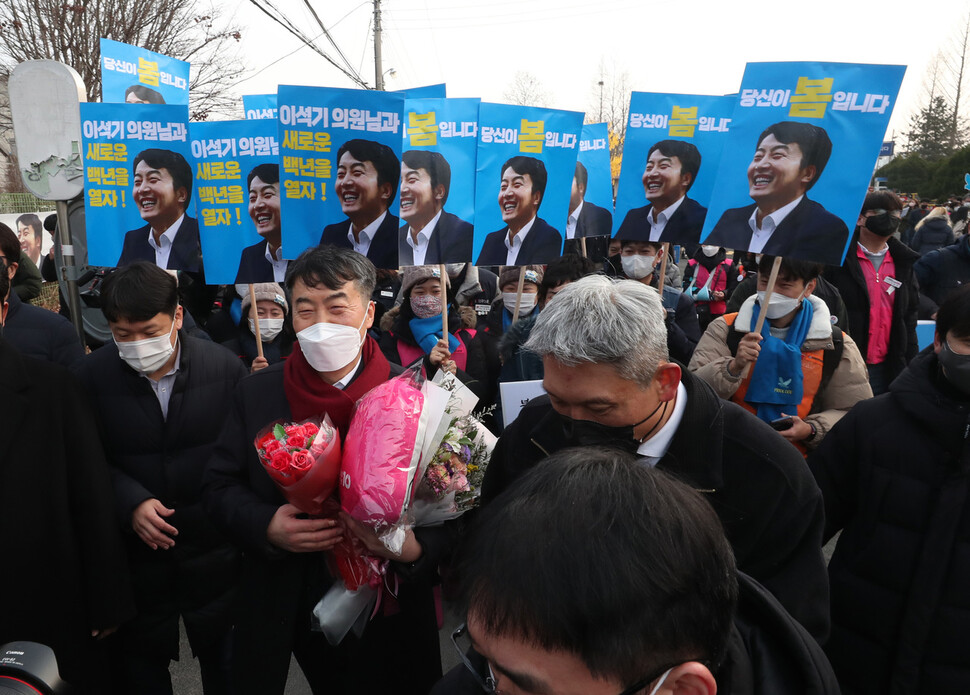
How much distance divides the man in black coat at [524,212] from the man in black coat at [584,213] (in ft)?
5.09

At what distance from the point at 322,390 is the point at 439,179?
7.94 ft

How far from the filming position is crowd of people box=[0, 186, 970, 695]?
0.93 meters

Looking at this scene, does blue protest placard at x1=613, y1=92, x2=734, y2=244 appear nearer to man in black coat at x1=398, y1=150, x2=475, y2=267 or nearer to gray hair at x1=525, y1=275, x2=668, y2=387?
man in black coat at x1=398, y1=150, x2=475, y2=267

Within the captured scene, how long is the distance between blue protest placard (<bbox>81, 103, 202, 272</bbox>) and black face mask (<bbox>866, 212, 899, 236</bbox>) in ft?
16.2

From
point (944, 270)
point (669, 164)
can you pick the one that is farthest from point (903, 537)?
point (944, 270)

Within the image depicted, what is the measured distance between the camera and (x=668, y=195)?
489cm

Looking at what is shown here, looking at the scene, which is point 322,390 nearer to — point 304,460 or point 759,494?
point 304,460

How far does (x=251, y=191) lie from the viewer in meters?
4.20

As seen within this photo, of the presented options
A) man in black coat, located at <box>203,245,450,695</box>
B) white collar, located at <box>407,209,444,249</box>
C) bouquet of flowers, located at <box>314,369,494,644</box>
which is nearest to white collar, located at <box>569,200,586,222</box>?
white collar, located at <box>407,209,444,249</box>

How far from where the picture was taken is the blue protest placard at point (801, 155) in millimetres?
3230

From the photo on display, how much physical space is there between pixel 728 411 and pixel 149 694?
267 centimetres

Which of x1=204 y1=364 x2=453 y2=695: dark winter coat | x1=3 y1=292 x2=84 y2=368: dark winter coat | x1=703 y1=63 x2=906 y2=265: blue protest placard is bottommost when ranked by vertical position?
x1=204 y1=364 x2=453 y2=695: dark winter coat

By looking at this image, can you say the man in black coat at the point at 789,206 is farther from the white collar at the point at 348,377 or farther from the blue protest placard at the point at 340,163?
the white collar at the point at 348,377

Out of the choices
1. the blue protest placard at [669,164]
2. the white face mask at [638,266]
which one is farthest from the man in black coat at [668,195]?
the white face mask at [638,266]
